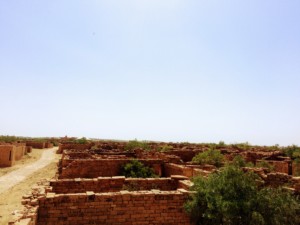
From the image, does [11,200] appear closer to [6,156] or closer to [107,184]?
[107,184]

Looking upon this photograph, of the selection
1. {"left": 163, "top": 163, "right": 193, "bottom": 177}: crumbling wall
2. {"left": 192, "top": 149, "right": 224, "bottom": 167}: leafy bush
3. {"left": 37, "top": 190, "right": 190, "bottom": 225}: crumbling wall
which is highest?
{"left": 192, "top": 149, "right": 224, "bottom": 167}: leafy bush

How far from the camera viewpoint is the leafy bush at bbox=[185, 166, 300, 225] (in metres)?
7.05

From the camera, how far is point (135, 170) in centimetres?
1512

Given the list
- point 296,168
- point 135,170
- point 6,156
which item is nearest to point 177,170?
point 135,170

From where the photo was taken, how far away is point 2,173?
21.2m

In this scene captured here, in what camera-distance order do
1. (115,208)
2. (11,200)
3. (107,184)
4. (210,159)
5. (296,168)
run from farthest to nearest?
(210,159), (296,168), (11,200), (107,184), (115,208)

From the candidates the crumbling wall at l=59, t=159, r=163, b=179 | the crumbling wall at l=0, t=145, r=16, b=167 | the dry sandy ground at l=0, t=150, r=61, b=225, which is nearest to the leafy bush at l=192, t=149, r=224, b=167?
the crumbling wall at l=59, t=159, r=163, b=179

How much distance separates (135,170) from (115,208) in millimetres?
7497

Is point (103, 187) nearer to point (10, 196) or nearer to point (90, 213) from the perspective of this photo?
point (90, 213)

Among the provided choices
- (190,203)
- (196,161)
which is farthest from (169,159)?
(190,203)

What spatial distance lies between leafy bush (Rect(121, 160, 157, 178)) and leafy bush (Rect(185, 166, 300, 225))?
7.33 meters

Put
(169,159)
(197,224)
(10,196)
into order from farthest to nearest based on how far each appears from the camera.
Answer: (169,159) < (10,196) < (197,224)

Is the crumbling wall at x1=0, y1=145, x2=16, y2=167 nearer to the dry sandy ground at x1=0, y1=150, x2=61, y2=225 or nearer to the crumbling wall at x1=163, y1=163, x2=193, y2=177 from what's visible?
the dry sandy ground at x1=0, y1=150, x2=61, y2=225

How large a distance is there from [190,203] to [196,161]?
443 inches
